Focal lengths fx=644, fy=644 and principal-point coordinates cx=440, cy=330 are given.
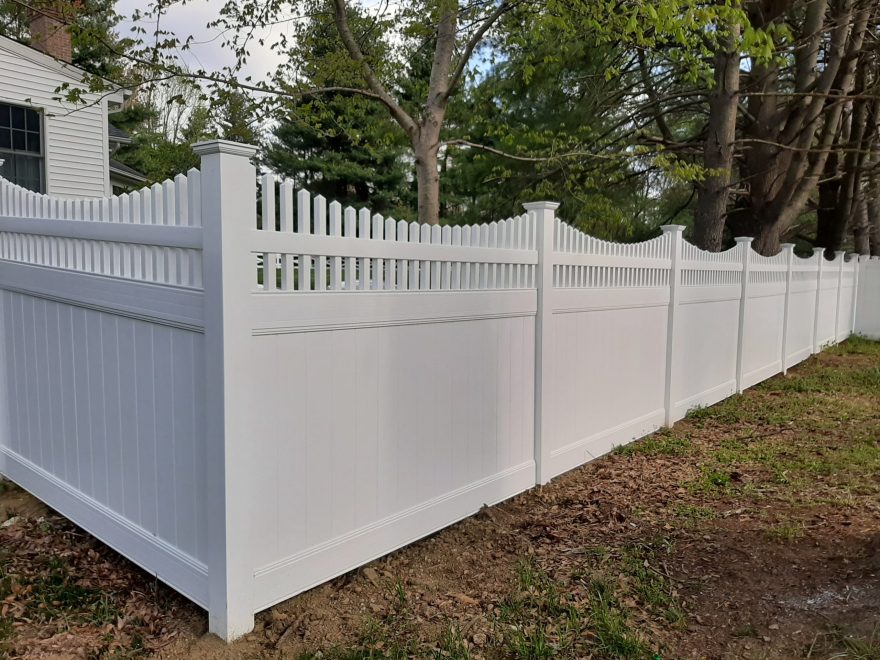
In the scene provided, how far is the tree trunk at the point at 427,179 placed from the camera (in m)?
7.25

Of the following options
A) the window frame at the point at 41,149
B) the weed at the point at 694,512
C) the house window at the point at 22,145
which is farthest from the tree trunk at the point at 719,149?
the house window at the point at 22,145

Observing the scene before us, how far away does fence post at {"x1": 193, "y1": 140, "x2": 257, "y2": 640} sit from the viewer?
2400mm

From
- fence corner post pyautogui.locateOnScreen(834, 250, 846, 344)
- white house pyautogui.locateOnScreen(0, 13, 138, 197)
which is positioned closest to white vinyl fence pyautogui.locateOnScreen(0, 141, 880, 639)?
white house pyautogui.locateOnScreen(0, 13, 138, 197)

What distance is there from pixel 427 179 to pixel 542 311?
11.5 feet

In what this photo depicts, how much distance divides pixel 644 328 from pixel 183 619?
4257mm

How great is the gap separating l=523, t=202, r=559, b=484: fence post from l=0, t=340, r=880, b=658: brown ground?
421 mm

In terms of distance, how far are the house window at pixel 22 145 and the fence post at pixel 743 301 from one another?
401 inches

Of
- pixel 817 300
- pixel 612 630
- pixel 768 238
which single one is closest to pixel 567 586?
pixel 612 630

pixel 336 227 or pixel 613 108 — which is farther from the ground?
pixel 613 108

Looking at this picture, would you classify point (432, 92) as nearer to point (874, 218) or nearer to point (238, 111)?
point (238, 111)

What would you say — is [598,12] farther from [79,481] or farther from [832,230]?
[832,230]

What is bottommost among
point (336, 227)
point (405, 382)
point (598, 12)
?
point (405, 382)

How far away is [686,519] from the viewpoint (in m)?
3.89

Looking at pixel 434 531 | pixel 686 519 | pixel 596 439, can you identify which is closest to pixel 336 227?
pixel 434 531
